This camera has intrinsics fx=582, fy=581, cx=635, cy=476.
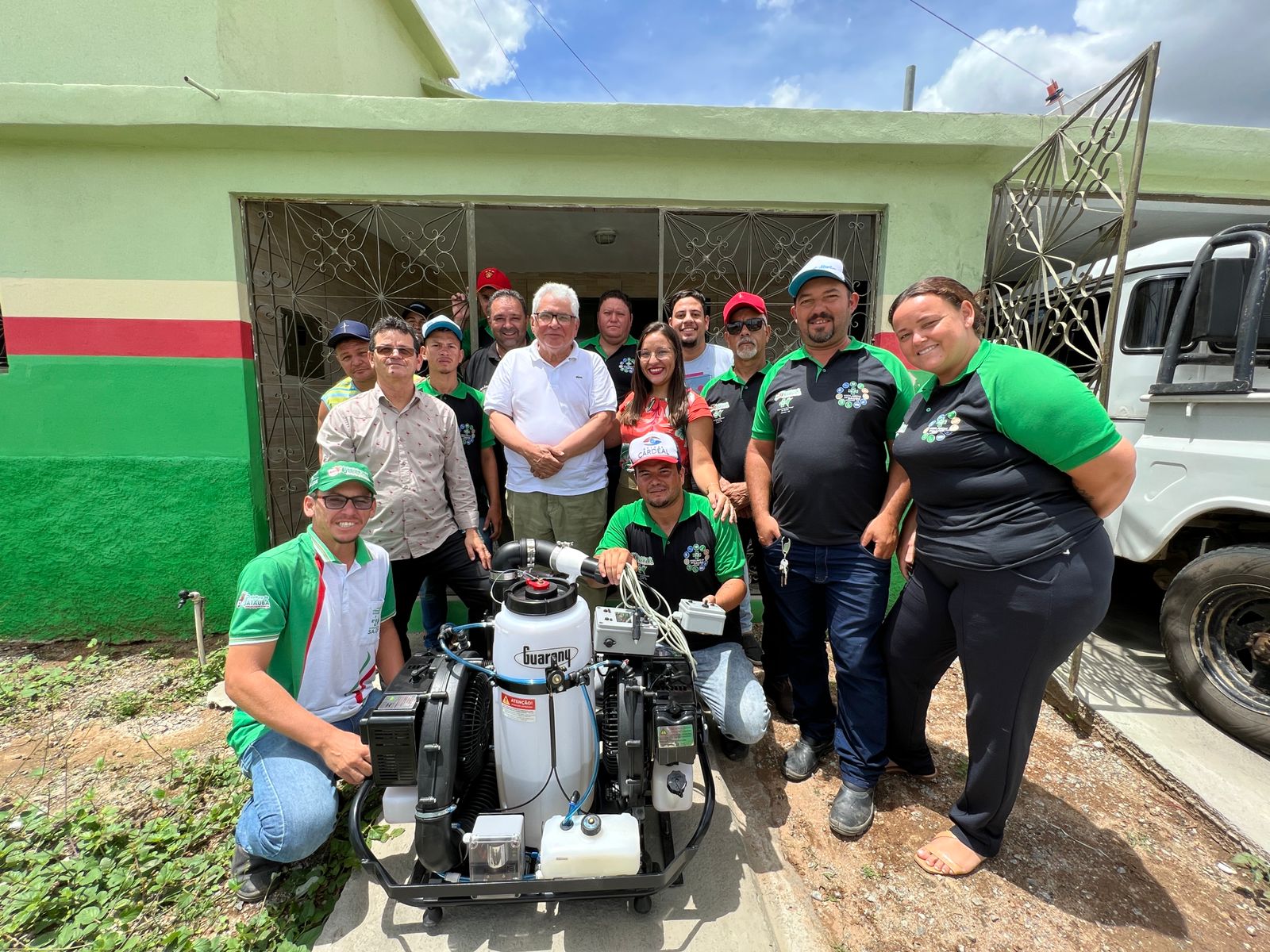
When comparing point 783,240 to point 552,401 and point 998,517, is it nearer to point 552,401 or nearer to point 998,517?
point 552,401

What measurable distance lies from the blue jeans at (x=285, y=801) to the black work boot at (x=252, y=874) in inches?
3.1

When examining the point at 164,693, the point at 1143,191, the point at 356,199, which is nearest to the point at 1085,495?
the point at 1143,191

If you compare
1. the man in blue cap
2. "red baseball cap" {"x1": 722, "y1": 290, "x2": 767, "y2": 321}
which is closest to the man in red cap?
the man in blue cap

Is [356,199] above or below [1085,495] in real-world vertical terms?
above

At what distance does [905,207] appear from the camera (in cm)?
392

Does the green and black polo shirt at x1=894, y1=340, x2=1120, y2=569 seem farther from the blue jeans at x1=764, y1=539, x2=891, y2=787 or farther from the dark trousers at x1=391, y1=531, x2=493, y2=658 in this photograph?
the dark trousers at x1=391, y1=531, x2=493, y2=658

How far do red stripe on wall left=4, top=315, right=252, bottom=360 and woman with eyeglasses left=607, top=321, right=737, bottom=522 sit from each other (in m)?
2.80

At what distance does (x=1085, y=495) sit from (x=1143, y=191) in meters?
3.93

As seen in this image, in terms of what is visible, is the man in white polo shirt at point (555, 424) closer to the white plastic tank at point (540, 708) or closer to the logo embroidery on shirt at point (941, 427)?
the white plastic tank at point (540, 708)

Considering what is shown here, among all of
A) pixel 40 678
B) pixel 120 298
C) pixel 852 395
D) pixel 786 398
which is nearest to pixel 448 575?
pixel 786 398

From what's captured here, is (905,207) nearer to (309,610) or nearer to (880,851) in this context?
(880,851)

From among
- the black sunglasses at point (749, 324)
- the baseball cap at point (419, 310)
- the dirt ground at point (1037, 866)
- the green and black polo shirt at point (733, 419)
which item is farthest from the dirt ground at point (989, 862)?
the baseball cap at point (419, 310)

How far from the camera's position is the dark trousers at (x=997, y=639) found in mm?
1743

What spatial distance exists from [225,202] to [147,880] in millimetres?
3722
